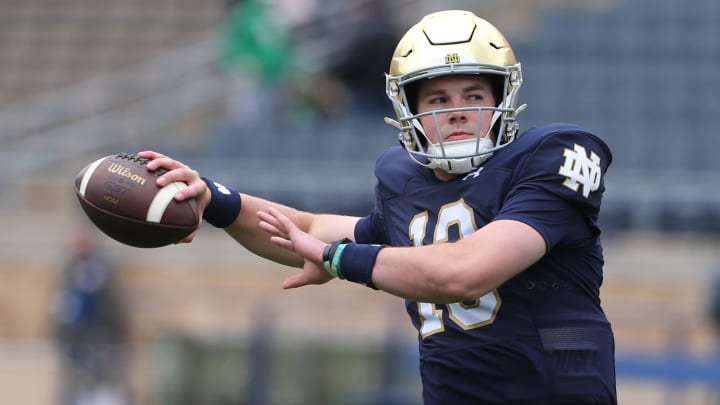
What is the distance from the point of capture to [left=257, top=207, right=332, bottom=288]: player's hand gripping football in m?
3.51

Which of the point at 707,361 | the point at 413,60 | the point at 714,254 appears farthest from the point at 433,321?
the point at 714,254

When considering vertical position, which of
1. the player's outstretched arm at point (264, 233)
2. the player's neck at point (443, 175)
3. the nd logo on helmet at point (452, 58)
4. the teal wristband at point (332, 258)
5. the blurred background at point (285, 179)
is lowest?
the blurred background at point (285, 179)

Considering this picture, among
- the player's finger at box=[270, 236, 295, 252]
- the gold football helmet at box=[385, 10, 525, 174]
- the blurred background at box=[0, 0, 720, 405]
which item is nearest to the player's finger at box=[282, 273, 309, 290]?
the player's finger at box=[270, 236, 295, 252]

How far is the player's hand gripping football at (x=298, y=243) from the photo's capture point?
351 centimetres

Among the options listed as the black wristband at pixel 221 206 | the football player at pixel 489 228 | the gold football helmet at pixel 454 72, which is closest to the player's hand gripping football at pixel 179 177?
the football player at pixel 489 228

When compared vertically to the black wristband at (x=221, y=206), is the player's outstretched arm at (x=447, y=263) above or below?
above

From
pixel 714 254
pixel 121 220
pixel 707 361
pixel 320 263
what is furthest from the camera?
pixel 714 254

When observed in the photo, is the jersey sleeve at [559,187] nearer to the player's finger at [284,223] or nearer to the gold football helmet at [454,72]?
the gold football helmet at [454,72]

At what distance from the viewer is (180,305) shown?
9.92 meters

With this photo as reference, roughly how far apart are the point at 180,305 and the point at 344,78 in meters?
2.86

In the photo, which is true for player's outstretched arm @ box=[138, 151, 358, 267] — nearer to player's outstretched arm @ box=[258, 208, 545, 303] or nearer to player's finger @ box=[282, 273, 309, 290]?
player's finger @ box=[282, 273, 309, 290]

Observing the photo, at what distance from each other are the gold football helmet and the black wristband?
0.64m

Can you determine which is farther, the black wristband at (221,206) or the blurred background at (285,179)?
the blurred background at (285,179)

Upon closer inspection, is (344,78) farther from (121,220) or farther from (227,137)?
(121,220)
